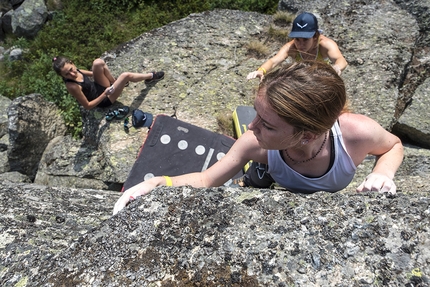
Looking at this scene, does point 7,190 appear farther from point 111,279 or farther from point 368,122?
point 368,122

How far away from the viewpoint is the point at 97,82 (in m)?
5.34

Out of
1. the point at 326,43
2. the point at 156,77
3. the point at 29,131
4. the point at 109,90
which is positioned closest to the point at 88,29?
the point at 29,131

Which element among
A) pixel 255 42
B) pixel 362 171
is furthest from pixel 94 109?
pixel 362 171

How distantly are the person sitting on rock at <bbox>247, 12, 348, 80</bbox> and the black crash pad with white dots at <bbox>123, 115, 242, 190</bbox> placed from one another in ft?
3.17

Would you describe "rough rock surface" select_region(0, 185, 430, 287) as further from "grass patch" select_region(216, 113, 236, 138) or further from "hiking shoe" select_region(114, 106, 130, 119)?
"hiking shoe" select_region(114, 106, 130, 119)

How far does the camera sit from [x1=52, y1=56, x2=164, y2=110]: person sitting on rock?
5.07 metres

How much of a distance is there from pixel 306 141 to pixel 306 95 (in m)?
0.33

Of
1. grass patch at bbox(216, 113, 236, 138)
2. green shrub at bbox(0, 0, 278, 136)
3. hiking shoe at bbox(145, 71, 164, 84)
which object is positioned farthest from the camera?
green shrub at bbox(0, 0, 278, 136)

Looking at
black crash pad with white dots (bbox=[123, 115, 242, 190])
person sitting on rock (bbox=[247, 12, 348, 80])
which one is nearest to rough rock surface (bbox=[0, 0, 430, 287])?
black crash pad with white dots (bbox=[123, 115, 242, 190])

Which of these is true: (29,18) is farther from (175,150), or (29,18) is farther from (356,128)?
(356,128)

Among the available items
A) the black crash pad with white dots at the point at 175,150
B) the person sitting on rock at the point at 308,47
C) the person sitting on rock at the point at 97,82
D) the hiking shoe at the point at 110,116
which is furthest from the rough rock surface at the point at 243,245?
the person sitting on rock at the point at 97,82

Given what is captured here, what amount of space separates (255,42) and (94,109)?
272cm

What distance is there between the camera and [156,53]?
5699mm

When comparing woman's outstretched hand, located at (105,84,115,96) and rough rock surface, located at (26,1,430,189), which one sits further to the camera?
woman's outstretched hand, located at (105,84,115,96)
